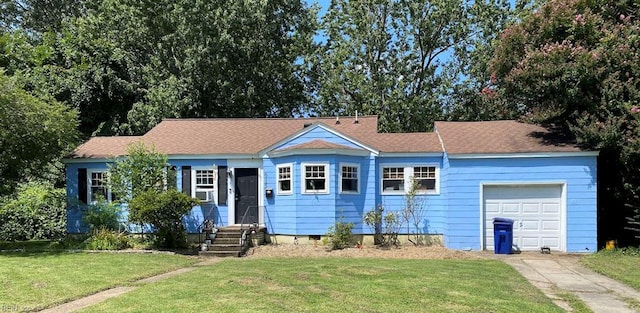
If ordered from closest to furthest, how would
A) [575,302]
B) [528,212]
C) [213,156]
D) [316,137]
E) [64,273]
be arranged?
1. [575,302]
2. [64,273]
3. [528,212]
4. [316,137]
5. [213,156]

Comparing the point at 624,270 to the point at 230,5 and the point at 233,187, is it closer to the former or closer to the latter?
the point at 233,187

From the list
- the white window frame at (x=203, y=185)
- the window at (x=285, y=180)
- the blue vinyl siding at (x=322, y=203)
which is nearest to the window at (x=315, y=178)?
the blue vinyl siding at (x=322, y=203)

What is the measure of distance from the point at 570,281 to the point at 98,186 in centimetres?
1596

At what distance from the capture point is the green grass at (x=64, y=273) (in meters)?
8.76

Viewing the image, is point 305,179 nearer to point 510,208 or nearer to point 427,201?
point 427,201

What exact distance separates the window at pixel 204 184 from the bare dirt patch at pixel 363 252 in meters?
3.10

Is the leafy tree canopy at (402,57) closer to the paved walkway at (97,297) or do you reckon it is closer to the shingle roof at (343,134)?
the shingle roof at (343,134)

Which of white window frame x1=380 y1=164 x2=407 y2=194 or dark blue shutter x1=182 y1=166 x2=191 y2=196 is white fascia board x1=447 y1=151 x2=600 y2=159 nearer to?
white window frame x1=380 y1=164 x2=407 y2=194

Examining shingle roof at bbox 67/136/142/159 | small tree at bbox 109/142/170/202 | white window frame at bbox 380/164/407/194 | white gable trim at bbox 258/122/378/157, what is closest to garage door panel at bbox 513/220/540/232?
white window frame at bbox 380/164/407/194

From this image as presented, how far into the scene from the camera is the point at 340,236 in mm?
16172

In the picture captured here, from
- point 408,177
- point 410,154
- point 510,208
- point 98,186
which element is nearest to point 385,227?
point 408,177

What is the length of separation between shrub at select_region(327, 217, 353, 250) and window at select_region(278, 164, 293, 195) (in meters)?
2.02

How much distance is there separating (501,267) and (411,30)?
1904 cm

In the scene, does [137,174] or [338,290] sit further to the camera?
[137,174]
